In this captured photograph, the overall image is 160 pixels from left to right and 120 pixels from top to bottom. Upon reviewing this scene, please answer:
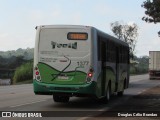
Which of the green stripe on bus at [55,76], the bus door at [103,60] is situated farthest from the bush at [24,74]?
the green stripe on bus at [55,76]

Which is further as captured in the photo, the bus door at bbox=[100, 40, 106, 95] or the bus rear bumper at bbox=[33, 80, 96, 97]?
the bus door at bbox=[100, 40, 106, 95]

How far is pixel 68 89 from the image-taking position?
18.0 meters

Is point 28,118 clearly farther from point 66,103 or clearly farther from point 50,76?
point 66,103

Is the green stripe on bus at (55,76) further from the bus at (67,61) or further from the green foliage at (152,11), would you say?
the green foliage at (152,11)

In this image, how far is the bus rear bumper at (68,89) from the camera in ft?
58.9

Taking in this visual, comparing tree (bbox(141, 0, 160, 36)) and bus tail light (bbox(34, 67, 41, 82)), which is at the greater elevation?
tree (bbox(141, 0, 160, 36))

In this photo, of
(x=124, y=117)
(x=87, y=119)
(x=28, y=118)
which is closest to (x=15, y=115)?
(x=28, y=118)

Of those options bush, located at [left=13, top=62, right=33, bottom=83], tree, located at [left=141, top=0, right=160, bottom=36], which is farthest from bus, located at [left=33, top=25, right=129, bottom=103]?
bush, located at [left=13, top=62, right=33, bottom=83]

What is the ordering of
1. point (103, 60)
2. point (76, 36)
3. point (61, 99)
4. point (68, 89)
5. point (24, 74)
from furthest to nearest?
point (24, 74) → point (61, 99) → point (103, 60) → point (76, 36) → point (68, 89)

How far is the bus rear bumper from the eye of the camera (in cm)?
1795

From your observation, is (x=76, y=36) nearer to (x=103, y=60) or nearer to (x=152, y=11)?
(x=103, y=60)

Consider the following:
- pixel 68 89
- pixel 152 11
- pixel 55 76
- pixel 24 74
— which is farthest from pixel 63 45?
pixel 24 74

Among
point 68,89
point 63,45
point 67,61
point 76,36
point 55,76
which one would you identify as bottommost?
point 68,89

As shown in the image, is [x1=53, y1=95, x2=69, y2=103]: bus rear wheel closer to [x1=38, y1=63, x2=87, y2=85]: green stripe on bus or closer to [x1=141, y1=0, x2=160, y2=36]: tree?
[x1=38, y1=63, x2=87, y2=85]: green stripe on bus
